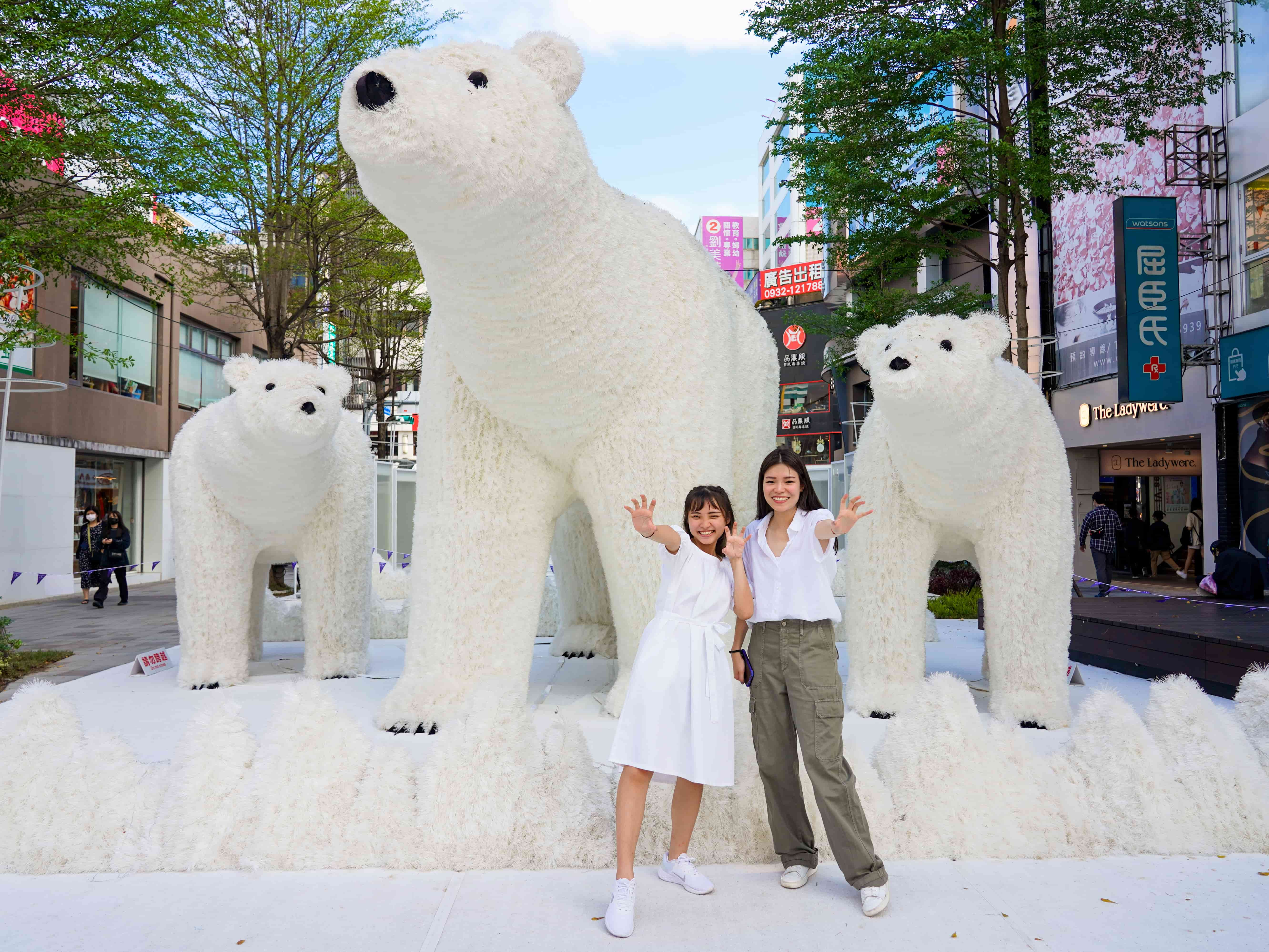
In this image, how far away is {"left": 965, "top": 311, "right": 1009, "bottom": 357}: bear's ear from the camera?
3.34 metres

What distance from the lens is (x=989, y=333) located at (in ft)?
11.1

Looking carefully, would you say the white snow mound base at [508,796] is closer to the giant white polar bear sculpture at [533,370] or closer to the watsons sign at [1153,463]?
the giant white polar bear sculpture at [533,370]

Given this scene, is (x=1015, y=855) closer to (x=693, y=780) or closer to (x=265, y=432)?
(x=693, y=780)

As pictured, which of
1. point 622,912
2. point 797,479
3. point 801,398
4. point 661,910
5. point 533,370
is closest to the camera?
point 622,912

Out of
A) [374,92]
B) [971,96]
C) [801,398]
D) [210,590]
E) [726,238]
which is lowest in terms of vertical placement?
[210,590]

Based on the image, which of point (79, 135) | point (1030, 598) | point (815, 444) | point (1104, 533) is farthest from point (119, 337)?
point (1030, 598)

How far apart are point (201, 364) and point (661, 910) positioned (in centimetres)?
1925

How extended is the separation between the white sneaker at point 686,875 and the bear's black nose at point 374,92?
6.93ft

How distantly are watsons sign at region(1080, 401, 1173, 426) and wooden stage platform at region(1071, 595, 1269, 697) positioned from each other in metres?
6.65

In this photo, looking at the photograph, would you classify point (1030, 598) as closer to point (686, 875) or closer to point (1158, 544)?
point (686, 875)

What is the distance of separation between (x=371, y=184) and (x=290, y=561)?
2.81 m

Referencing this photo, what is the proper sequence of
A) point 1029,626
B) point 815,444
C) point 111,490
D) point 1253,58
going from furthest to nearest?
point 815,444, point 111,490, point 1253,58, point 1029,626

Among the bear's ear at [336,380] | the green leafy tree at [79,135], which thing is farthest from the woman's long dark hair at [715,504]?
the green leafy tree at [79,135]

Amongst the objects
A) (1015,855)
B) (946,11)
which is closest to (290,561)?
(1015,855)
